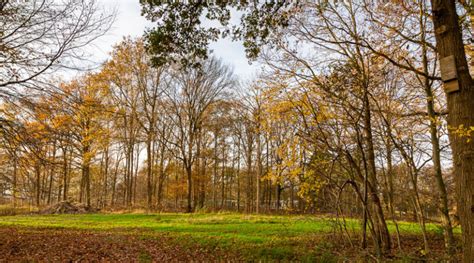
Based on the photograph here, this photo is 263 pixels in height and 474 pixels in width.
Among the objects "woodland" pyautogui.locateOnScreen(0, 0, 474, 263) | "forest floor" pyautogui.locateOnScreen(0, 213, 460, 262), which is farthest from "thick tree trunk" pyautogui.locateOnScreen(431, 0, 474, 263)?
"forest floor" pyautogui.locateOnScreen(0, 213, 460, 262)

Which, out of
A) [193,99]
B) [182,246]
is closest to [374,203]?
[182,246]

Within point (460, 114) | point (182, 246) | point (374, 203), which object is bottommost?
point (182, 246)

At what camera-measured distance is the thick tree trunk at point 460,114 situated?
3359mm

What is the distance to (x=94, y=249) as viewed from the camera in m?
8.66

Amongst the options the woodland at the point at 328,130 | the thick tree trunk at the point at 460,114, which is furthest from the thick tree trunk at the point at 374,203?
the thick tree trunk at the point at 460,114

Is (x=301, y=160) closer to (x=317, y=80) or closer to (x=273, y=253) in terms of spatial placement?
(x=317, y=80)

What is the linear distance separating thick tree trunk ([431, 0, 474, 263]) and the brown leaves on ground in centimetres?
619

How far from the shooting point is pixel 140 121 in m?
25.6

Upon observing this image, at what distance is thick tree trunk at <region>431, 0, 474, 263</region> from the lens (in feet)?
11.0

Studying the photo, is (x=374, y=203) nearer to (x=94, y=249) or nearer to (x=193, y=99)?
(x=94, y=249)

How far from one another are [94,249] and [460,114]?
9.09 meters

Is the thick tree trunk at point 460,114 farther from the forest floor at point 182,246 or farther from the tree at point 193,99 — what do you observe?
the tree at point 193,99

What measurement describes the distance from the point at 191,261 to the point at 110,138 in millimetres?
→ 19751

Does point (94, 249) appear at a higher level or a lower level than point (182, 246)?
higher
